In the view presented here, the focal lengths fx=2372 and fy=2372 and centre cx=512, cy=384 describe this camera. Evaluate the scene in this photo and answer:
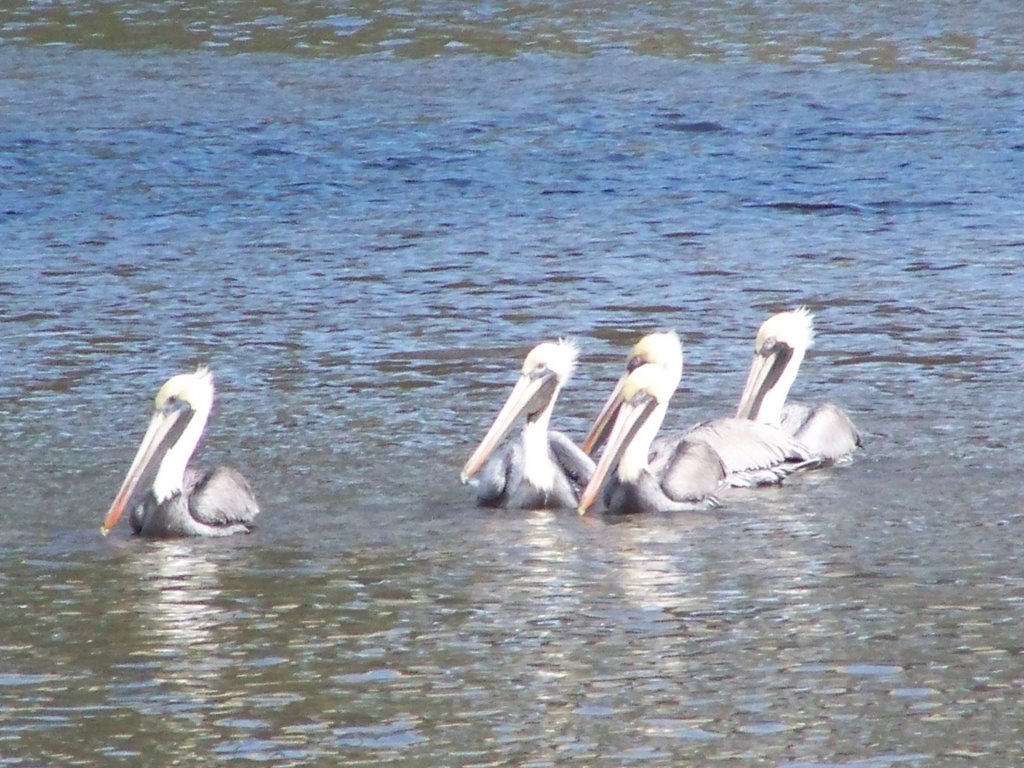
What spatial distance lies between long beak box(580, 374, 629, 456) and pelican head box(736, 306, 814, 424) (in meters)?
0.61

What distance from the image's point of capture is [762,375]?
8969 millimetres

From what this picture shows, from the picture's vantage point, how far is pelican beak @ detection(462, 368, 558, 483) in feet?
26.9

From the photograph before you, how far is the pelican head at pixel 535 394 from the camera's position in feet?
26.9

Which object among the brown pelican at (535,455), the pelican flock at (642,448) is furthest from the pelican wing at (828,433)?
the brown pelican at (535,455)

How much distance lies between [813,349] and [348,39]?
1096 cm

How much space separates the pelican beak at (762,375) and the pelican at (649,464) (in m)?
0.66

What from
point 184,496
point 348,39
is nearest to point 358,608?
point 184,496

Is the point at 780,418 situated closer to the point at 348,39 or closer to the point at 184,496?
the point at 184,496

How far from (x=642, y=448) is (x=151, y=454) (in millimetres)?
1641

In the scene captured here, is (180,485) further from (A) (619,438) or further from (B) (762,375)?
(B) (762,375)

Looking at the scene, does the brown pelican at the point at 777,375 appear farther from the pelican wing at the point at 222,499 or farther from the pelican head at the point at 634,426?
the pelican wing at the point at 222,499

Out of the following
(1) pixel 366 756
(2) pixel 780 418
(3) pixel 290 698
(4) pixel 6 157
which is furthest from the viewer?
(4) pixel 6 157

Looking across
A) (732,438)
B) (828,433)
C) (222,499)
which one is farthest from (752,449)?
(222,499)

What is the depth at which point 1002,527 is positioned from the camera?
7.27m
